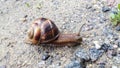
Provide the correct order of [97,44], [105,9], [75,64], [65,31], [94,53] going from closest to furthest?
[75,64] → [94,53] → [97,44] → [65,31] → [105,9]

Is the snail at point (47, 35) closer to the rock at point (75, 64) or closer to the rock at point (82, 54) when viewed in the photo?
the rock at point (82, 54)

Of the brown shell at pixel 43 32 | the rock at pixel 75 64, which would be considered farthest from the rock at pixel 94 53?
the brown shell at pixel 43 32

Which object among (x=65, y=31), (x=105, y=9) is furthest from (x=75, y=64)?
(x=105, y=9)

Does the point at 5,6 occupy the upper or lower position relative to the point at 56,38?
upper

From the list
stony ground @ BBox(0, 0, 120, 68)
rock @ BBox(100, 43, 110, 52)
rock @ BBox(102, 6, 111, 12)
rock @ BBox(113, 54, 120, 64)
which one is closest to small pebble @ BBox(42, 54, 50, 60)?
stony ground @ BBox(0, 0, 120, 68)

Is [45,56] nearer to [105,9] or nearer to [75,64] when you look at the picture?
[75,64]

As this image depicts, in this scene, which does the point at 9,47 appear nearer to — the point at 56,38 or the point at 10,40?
the point at 10,40

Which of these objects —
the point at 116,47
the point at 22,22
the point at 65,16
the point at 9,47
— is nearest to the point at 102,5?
the point at 65,16
